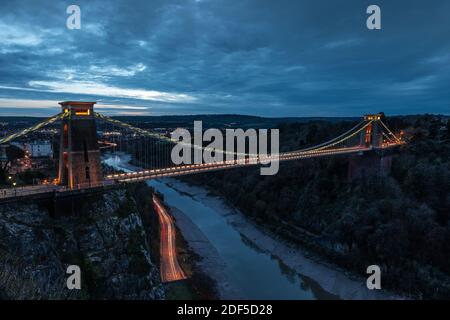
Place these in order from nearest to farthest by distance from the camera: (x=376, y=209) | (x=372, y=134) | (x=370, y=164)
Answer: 1. (x=376, y=209)
2. (x=370, y=164)
3. (x=372, y=134)

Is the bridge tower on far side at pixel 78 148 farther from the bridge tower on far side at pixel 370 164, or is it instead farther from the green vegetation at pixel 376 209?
the bridge tower on far side at pixel 370 164

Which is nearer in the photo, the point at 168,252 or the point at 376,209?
the point at 168,252

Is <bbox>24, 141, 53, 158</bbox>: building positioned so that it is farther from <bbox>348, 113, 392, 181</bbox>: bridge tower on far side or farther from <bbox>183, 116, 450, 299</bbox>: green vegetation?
<bbox>348, 113, 392, 181</bbox>: bridge tower on far side

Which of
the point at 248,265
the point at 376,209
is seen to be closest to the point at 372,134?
the point at 376,209

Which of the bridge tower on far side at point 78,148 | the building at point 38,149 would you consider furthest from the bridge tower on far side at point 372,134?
the building at point 38,149

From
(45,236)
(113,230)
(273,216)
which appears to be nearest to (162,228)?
(273,216)

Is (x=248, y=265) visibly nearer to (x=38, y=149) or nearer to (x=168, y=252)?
(x=168, y=252)
